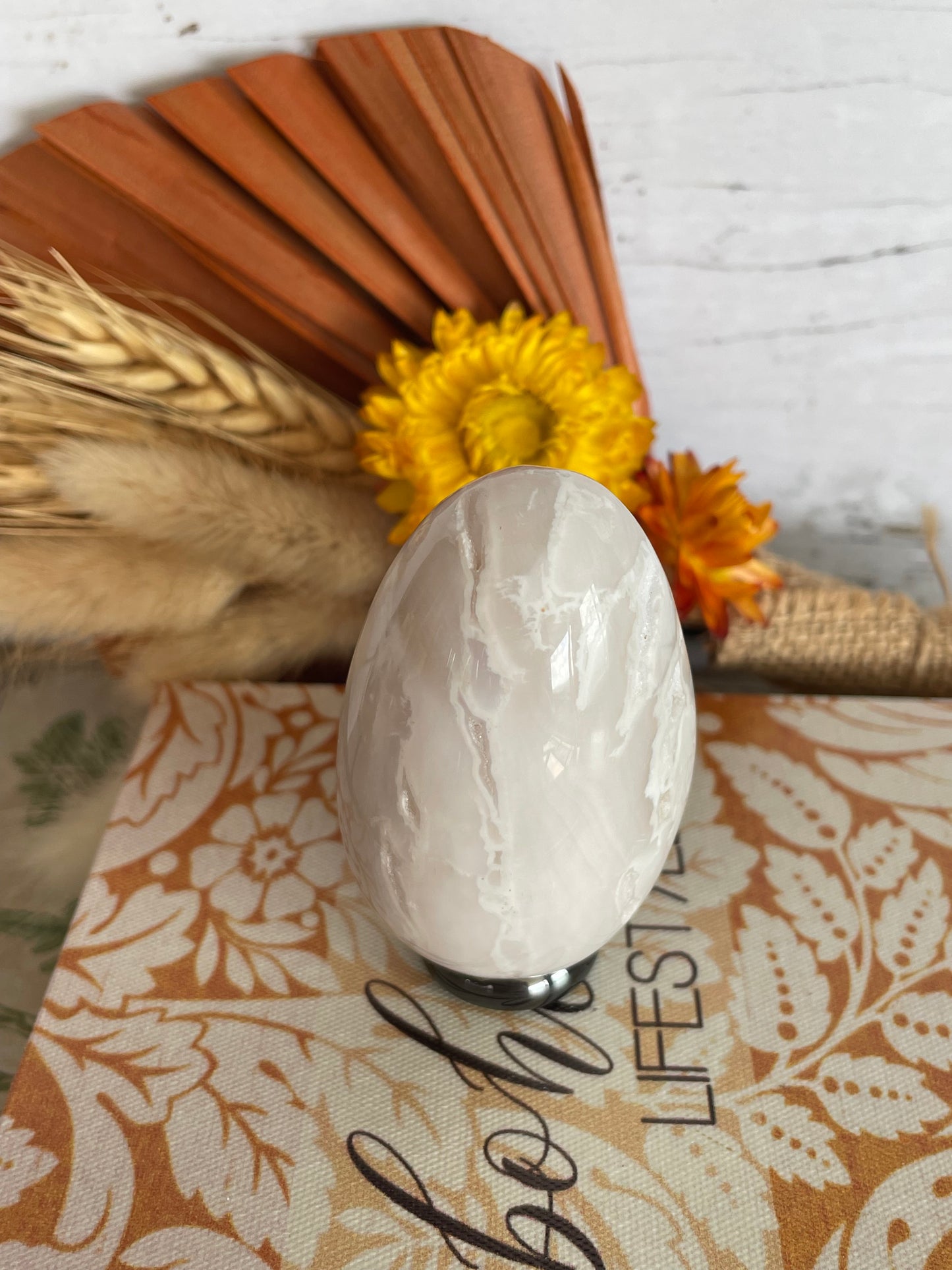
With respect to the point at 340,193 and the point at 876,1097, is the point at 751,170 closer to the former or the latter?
the point at 340,193

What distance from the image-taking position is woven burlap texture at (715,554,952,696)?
0.50 m

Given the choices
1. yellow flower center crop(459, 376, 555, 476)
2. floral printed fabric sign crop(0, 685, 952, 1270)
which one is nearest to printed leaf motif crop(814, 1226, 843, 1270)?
floral printed fabric sign crop(0, 685, 952, 1270)

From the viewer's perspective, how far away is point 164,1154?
32 cm

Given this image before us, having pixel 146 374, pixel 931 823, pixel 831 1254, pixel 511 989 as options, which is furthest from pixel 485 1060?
pixel 146 374

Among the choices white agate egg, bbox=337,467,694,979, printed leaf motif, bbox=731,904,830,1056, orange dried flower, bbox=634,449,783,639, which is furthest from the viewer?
orange dried flower, bbox=634,449,783,639

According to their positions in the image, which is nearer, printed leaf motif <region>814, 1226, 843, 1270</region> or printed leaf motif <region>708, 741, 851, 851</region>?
printed leaf motif <region>814, 1226, 843, 1270</region>

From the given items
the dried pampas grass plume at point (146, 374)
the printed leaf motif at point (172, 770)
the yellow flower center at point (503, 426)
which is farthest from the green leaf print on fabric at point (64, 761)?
the yellow flower center at point (503, 426)

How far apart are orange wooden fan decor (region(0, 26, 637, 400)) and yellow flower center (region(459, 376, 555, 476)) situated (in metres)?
0.06

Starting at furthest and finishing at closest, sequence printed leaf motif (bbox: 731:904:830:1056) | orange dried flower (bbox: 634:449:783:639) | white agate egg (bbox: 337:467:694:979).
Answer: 1. orange dried flower (bbox: 634:449:783:639)
2. printed leaf motif (bbox: 731:904:830:1056)
3. white agate egg (bbox: 337:467:694:979)

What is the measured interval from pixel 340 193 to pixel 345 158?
0.02 metres

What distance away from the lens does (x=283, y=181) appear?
1.38 feet

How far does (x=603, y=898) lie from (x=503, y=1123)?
4.2 inches

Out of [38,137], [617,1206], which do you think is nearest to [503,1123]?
[617,1206]

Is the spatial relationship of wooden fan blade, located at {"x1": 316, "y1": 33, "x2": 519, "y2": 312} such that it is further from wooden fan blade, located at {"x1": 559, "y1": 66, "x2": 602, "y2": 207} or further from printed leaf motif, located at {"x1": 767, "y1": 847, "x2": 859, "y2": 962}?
printed leaf motif, located at {"x1": 767, "y1": 847, "x2": 859, "y2": 962}
